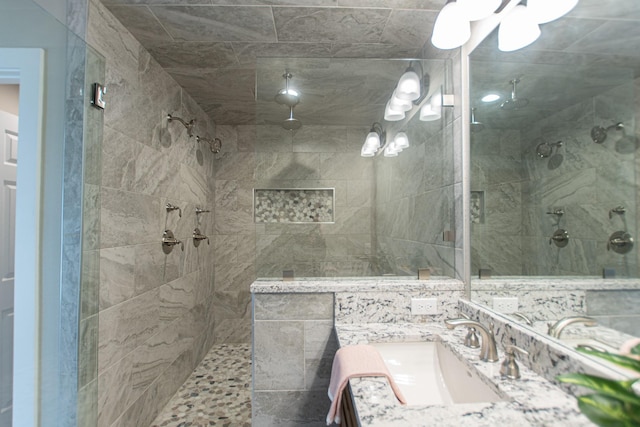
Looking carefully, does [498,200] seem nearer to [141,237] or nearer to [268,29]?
[268,29]

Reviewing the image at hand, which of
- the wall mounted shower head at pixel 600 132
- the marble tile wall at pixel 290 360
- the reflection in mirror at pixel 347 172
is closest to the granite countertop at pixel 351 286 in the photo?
the marble tile wall at pixel 290 360

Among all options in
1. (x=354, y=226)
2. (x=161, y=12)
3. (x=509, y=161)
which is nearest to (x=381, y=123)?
(x=354, y=226)

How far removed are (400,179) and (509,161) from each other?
2.32 ft

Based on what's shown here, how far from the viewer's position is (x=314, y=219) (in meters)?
1.81

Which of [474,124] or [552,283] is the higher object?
[474,124]

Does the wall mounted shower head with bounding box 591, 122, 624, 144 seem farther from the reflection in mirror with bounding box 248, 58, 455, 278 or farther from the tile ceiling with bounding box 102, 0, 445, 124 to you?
the tile ceiling with bounding box 102, 0, 445, 124

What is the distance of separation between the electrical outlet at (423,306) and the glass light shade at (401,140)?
94 cm

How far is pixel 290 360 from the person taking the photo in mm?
1516

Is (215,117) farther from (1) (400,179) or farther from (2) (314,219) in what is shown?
(1) (400,179)

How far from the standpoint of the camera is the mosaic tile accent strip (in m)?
1.80

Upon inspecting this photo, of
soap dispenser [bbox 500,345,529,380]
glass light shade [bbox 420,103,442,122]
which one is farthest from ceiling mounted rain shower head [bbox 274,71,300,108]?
soap dispenser [bbox 500,345,529,380]

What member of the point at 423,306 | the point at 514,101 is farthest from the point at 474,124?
the point at 423,306

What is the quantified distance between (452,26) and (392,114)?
58cm

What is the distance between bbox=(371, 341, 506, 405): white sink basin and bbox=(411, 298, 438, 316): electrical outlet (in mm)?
198
